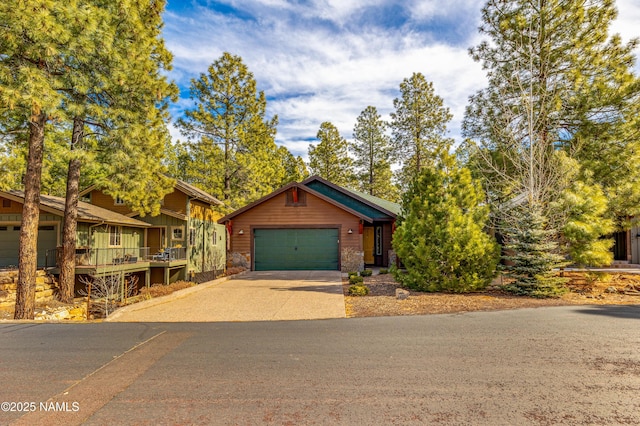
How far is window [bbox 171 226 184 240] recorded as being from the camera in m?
19.6

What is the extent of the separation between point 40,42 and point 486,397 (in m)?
11.4

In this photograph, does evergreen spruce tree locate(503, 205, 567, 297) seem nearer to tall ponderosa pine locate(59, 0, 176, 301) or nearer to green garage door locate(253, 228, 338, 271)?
green garage door locate(253, 228, 338, 271)

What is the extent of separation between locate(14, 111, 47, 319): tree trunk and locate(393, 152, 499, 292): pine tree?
1044 cm

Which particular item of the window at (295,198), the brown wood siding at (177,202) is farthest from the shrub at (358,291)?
the brown wood siding at (177,202)

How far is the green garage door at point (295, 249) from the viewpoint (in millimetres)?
18312

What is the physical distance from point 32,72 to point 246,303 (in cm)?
763

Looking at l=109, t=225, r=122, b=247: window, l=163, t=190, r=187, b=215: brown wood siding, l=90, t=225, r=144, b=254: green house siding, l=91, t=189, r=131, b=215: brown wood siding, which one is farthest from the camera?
l=91, t=189, r=131, b=215: brown wood siding

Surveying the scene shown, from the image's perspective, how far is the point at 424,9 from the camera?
12562 millimetres

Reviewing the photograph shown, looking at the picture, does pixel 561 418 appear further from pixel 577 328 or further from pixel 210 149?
pixel 210 149

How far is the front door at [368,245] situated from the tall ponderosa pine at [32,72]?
14.9 meters

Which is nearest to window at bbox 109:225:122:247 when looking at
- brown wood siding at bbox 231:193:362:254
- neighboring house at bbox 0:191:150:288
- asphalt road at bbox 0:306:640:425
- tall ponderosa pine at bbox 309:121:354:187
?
neighboring house at bbox 0:191:150:288

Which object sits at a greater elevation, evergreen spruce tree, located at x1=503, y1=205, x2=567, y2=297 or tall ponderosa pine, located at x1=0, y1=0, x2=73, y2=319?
tall ponderosa pine, located at x1=0, y1=0, x2=73, y2=319

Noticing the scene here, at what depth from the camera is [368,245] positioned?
20641 mm

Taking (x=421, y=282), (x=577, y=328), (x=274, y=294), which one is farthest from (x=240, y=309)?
(x=577, y=328)
